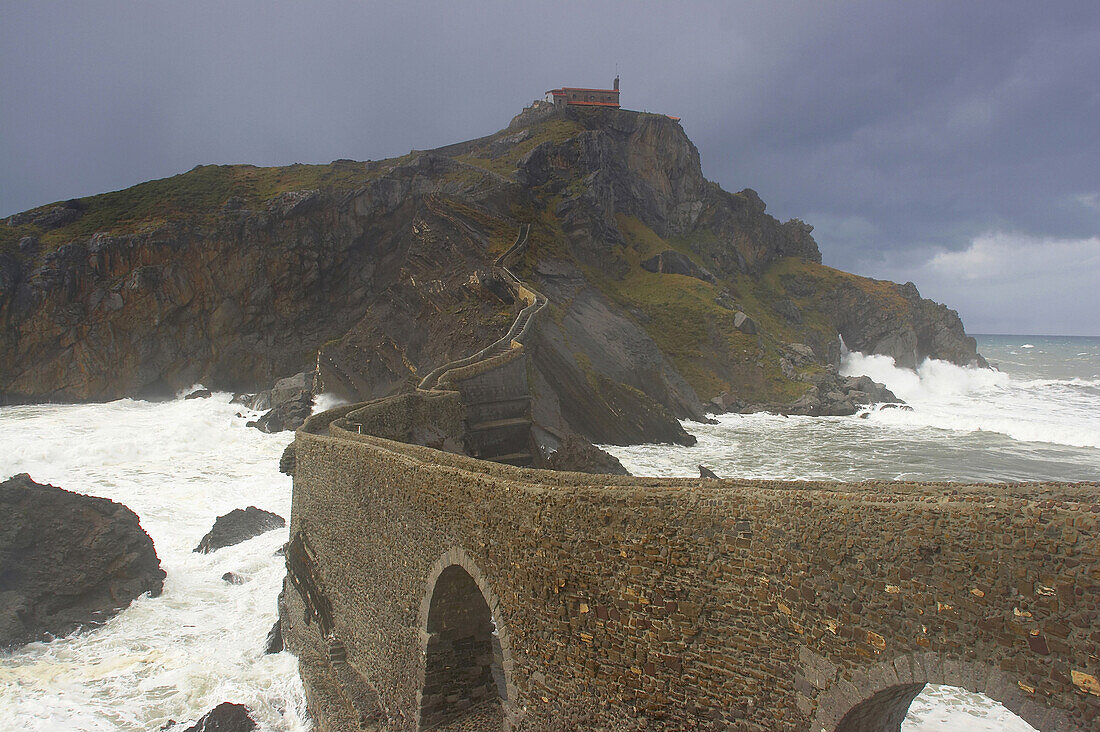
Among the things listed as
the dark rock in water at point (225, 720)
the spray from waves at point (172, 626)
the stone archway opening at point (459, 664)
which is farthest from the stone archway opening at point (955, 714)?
the dark rock in water at point (225, 720)

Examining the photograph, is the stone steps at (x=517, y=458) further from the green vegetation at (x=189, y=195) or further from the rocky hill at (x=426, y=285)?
the green vegetation at (x=189, y=195)

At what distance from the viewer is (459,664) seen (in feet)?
32.8

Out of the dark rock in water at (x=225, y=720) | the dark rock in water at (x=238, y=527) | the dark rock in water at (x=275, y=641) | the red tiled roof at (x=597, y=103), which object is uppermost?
the red tiled roof at (x=597, y=103)

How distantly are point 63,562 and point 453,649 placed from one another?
15.2 metres

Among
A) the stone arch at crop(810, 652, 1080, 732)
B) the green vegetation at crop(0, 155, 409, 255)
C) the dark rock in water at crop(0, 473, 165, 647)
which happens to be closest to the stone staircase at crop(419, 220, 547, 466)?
the dark rock in water at crop(0, 473, 165, 647)

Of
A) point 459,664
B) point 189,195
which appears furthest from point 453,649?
point 189,195

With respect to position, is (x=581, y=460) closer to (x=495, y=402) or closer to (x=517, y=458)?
(x=517, y=458)

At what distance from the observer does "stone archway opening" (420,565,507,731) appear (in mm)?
9562

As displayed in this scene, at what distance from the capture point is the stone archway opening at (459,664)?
376 inches

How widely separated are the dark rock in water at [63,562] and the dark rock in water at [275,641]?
523 centimetres

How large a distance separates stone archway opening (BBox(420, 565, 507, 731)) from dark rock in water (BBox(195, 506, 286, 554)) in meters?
16.1

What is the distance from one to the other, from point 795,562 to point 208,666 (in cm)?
1555

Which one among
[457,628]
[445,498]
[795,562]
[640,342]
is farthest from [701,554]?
[640,342]

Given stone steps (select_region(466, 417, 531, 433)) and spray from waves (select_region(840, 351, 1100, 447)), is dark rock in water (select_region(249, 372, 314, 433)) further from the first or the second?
spray from waves (select_region(840, 351, 1100, 447))
